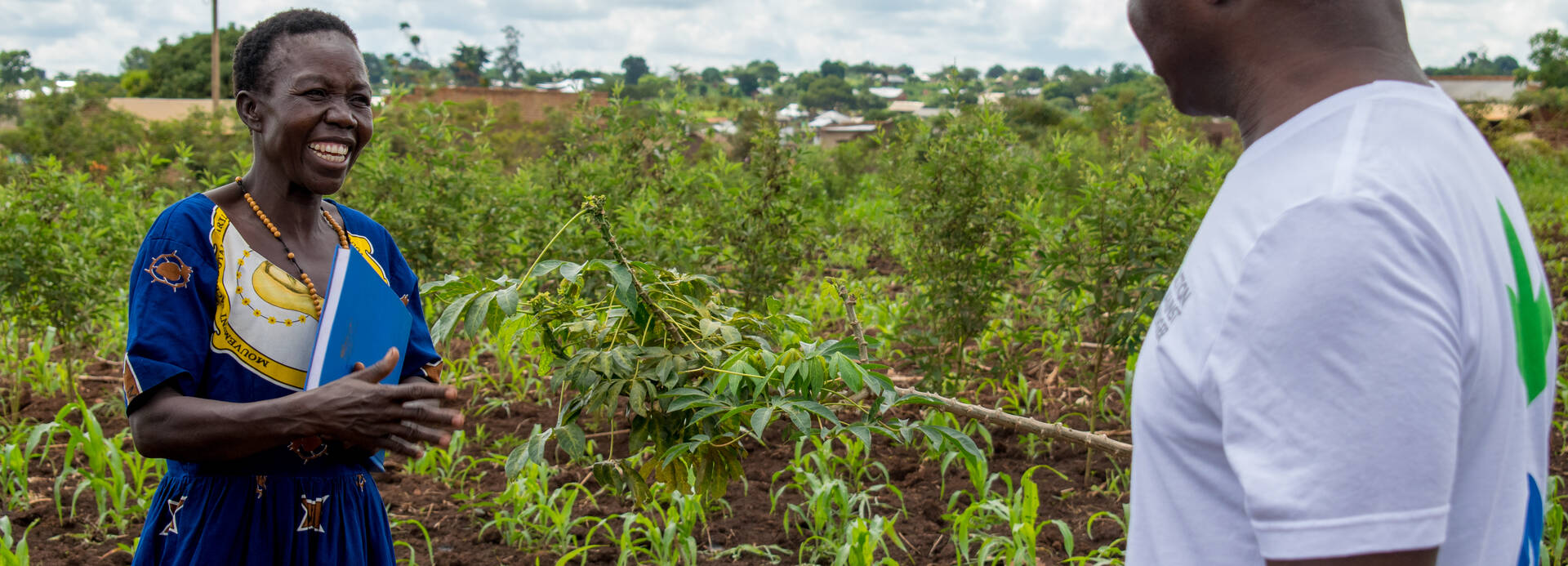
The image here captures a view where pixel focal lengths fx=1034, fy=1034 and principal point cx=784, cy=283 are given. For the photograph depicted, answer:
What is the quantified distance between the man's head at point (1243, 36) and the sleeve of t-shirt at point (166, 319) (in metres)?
1.46

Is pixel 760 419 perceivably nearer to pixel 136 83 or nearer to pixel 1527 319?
pixel 1527 319

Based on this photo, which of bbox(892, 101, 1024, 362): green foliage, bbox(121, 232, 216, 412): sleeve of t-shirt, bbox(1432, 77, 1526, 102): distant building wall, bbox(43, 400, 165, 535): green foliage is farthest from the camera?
bbox(1432, 77, 1526, 102): distant building wall

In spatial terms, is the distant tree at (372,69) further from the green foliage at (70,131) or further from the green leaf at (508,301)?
the green foliage at (70,131)

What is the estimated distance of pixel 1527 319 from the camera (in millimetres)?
842

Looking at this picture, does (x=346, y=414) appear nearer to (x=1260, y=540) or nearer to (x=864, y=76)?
(x=1260, y=540)

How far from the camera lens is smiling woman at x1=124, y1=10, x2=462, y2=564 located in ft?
5.29

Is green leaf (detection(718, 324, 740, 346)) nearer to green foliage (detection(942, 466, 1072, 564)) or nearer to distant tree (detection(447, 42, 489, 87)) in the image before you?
green foliage (detection(942, 466, 1072, 564))

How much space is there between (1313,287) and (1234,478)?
7.7 inches

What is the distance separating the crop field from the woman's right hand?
18 cm

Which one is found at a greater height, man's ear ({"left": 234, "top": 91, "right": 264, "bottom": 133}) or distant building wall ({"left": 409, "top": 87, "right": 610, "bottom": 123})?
man's ear ({"left": 234, "top": 91, "right": 264, "bottom": 133})

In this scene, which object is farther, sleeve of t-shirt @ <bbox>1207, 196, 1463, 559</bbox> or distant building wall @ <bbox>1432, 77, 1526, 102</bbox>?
distant building wall @ <bbox>1432, 77, 1526, 102</bbox>

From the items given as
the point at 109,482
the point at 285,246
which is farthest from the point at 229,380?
the point at 109,482

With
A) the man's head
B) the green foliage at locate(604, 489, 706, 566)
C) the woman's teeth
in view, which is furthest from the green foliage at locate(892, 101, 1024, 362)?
the man's head

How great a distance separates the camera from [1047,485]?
432cm
